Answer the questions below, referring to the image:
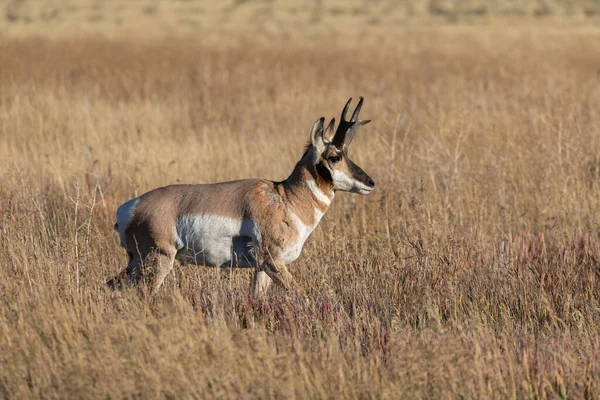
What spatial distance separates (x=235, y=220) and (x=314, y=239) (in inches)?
68.9

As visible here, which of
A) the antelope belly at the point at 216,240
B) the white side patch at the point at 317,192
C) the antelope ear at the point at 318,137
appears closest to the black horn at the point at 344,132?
the antelope ear at the point at 318,137

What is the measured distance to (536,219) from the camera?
837 centimetres

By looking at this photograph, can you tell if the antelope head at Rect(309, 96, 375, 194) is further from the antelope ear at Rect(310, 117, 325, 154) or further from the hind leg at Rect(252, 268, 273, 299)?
the hind leg at Rect(252, 268, 273, 299)

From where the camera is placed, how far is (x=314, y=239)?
284 inches

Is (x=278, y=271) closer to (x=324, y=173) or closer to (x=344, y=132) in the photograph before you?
(x=324, y=173)

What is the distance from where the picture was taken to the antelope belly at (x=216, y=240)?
18.0 feet

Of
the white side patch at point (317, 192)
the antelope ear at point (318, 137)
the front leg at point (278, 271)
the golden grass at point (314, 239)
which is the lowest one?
the golden grass at point (314, 239)

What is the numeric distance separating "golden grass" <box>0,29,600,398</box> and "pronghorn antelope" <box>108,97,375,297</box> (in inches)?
9.2

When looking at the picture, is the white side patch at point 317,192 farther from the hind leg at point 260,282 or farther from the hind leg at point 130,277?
the hind leg at point 130,277

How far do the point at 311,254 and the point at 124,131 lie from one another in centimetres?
563

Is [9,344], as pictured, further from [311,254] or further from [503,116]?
[503,116]

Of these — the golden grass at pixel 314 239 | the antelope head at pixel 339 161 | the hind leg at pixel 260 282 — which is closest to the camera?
the golden grass at pixel 314 239

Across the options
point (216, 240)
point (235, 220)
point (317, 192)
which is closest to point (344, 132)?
point (317, 192)

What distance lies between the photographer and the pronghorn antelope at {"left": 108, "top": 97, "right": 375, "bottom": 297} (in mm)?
5492
